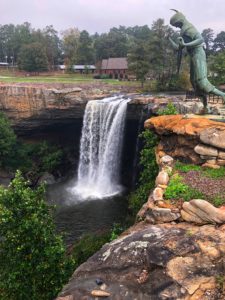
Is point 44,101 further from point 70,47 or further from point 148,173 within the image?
point 70,47

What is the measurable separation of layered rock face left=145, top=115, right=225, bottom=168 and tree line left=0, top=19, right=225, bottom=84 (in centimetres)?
2077

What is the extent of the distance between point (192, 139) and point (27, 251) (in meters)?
6.73

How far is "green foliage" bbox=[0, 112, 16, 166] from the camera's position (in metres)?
26.1

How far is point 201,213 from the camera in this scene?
28.0ft

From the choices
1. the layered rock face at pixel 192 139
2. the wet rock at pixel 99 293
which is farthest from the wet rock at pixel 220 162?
the wet rock at pixel 99 293

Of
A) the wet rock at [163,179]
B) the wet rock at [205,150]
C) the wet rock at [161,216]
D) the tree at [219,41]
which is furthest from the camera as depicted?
the tree at [219,41]

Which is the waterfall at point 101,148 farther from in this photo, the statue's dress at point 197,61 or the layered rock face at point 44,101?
the statue's dress at point 197,61

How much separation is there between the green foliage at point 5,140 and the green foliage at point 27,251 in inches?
661

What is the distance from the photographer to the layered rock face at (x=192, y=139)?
11320 mm

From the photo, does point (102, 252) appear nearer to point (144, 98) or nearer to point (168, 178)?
point (168, 178)

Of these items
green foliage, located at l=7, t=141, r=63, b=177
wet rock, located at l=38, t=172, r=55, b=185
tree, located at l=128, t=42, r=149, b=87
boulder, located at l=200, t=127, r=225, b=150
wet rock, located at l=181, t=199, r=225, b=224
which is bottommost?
wet rock, located at l=38, t=172, r=55, b=185

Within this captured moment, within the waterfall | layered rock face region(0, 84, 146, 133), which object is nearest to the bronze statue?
the waterfall

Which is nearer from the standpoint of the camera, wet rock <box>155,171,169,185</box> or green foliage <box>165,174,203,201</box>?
green foliage <box>165,174,203,201</box>

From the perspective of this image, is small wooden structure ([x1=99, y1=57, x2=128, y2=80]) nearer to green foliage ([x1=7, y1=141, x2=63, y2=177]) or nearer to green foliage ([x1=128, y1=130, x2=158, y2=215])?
green foliage ([x1=7, y1=141, x2=63, y2=177])
